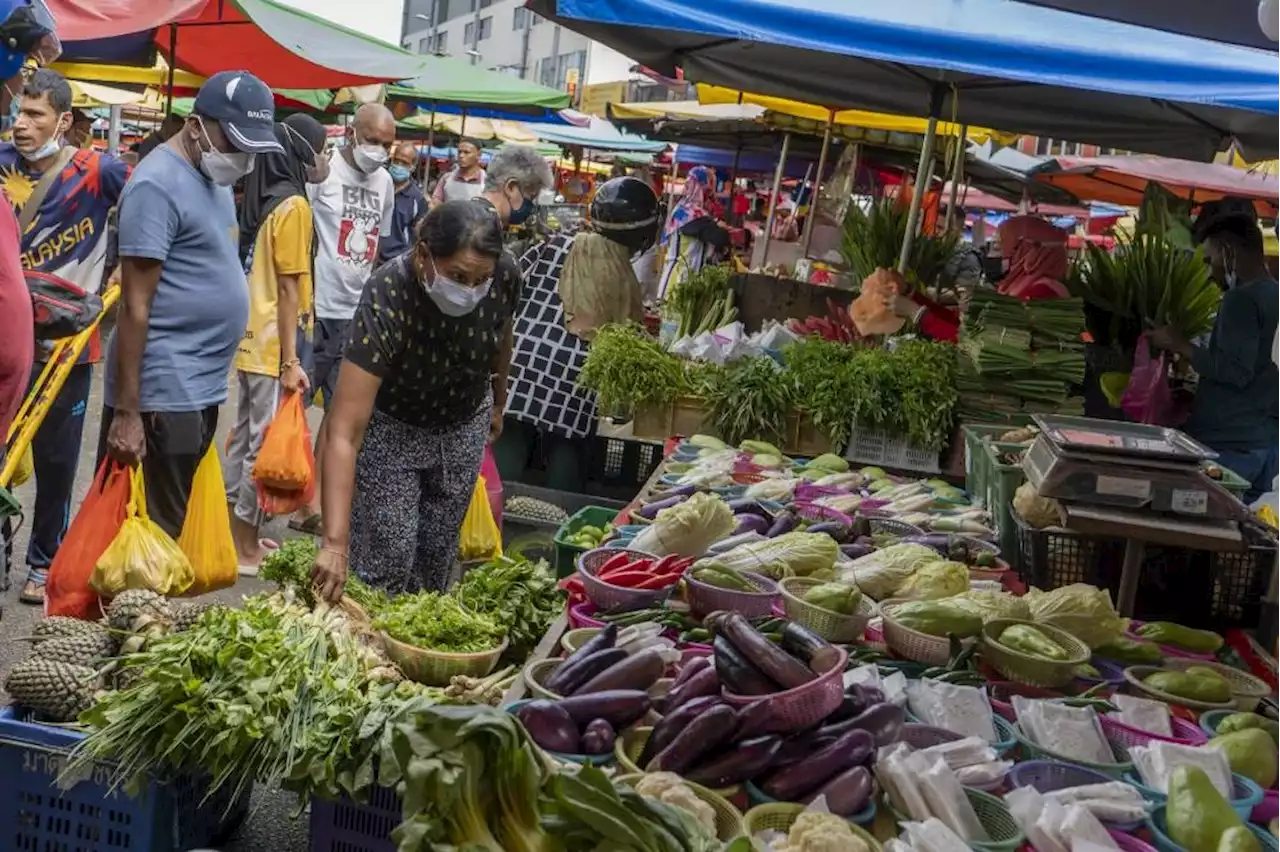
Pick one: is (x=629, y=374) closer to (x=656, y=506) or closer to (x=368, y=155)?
(x=656, y=506)

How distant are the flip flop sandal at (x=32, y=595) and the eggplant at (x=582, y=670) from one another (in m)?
3.71

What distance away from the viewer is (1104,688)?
3535mm

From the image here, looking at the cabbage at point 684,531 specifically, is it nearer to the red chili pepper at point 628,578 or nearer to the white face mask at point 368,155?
the red chili pepper at point 628,578

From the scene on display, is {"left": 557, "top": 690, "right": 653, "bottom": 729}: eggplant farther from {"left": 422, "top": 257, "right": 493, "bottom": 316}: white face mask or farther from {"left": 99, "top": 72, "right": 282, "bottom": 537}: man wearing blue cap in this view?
{"left": 99, "top": 72, "right": 282, "bottom": 537}: man wearing blue cap

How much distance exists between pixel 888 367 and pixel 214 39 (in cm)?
553

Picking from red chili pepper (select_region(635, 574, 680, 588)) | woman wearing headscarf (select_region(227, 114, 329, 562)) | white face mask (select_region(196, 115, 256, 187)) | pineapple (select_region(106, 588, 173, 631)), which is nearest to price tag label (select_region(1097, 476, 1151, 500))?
red chili pepper (select_region(635, 574, 680, 588))

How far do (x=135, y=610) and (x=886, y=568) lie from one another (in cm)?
228

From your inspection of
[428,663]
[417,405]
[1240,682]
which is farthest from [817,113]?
[428,663]

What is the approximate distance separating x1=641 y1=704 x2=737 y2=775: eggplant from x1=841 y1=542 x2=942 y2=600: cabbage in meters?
1.42

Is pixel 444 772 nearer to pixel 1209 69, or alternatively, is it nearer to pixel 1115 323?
pixel 1209 69

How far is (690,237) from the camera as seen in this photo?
1376 cm

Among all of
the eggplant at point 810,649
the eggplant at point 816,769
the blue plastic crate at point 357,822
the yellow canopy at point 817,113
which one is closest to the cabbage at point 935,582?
the eggplant at point 810,649

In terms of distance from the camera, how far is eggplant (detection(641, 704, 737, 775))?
2.72m

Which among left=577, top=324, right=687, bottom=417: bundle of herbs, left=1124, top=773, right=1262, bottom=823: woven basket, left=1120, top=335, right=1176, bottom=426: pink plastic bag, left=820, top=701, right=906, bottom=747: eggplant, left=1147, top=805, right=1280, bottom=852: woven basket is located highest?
left=1120, top=335, right=1176, bottom=426: pink plastic bag
